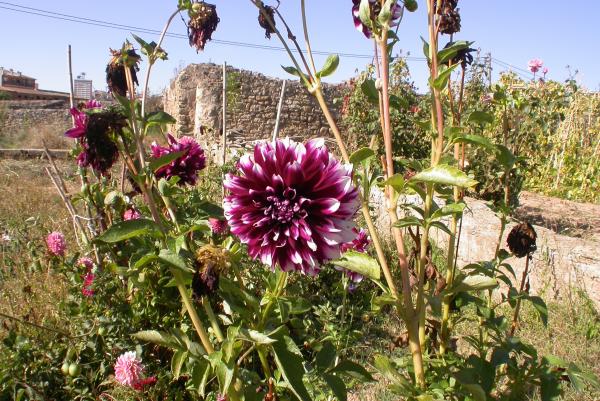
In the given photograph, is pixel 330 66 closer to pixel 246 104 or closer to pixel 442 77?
pixel 442 77

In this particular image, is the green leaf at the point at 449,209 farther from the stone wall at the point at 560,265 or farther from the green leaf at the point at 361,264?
the stone wall at the point at 560,265

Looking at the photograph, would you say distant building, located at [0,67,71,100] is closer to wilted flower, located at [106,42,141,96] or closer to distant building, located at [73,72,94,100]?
distant building, located at [73,72,94,100]

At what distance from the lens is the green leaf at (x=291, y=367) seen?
1053mm

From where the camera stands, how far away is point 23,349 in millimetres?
1983

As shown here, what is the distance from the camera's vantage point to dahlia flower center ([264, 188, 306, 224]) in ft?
3.02

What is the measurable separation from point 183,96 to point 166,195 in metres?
13.1

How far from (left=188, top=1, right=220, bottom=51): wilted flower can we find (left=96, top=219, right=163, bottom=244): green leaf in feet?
1.85

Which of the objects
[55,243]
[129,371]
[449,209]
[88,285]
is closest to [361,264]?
[449,209]

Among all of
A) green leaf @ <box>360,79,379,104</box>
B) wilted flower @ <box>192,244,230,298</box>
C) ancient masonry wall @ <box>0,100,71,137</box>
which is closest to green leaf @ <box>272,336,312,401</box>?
wilted flower @ <box>192,244,230,298</box>

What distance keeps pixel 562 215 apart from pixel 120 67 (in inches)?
189

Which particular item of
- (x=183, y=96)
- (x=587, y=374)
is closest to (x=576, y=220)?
(x=587, y=374)

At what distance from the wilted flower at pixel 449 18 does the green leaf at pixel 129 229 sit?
2.77 ft

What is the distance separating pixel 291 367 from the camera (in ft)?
3.52

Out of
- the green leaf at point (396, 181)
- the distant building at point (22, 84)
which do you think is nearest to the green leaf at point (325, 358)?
the green leaf at point (396, 181)
